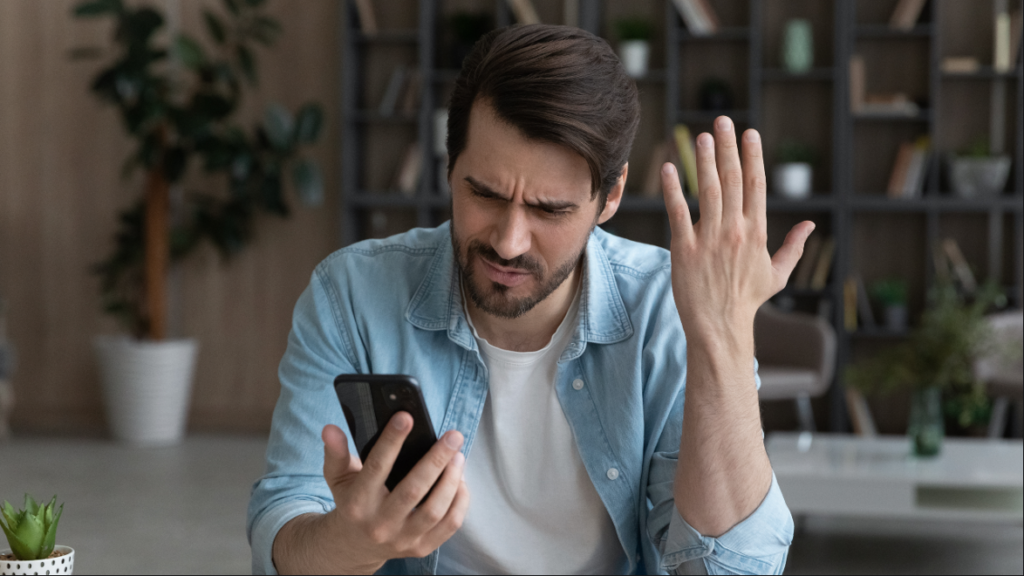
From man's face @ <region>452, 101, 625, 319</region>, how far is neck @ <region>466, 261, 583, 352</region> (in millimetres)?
80

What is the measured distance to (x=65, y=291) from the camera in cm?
538

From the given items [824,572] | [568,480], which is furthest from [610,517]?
[824,572]

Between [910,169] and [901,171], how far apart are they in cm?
4

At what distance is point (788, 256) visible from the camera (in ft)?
3.62

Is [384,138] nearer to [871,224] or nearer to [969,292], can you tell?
[871,224]

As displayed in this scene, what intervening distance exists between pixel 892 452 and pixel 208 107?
3.28 m

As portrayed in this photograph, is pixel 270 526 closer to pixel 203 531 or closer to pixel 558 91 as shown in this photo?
pixel 558 91

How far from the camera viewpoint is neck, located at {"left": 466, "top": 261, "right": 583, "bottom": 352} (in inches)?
54.8

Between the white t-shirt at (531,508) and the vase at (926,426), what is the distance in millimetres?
2245

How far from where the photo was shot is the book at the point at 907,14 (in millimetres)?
4593

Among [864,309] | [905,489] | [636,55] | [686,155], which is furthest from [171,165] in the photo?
[905,489]

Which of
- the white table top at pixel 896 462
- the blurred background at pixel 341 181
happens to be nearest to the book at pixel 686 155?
the blurred background at pixel 341 181

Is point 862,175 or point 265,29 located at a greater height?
point 265,29

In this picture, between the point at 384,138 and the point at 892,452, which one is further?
the point at 384,138
